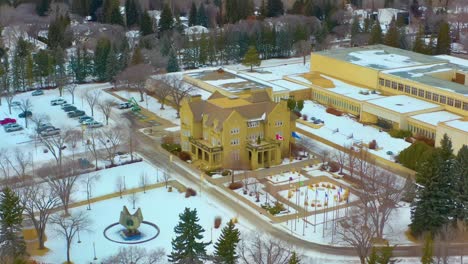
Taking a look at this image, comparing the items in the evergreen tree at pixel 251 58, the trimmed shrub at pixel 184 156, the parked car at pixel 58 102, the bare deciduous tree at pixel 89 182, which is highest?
the evergreen tree at pixel 251 58

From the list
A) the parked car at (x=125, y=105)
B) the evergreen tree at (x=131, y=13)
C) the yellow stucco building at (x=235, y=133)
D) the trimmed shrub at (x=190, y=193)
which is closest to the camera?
the trimmed shrub at (x=190, y=193)

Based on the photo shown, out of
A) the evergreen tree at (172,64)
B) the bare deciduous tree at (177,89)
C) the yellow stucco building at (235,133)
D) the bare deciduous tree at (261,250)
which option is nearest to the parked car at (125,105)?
the bare deciduous tree at (177,89)

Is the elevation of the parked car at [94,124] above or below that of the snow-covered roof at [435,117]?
below

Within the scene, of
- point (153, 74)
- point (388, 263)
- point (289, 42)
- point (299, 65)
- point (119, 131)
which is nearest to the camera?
point (388, 263)

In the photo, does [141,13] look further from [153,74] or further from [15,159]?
[15,159]

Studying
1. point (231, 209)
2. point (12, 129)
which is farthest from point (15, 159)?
point (231, 209)

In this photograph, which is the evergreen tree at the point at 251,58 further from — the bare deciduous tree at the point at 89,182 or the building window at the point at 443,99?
the bare deciduous tree at the point at 89,182

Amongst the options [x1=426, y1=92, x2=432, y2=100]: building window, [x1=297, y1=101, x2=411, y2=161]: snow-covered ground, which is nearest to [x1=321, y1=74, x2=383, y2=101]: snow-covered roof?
[x1=297, y1=101, x2=411, y2=161]: snow-covered ground
